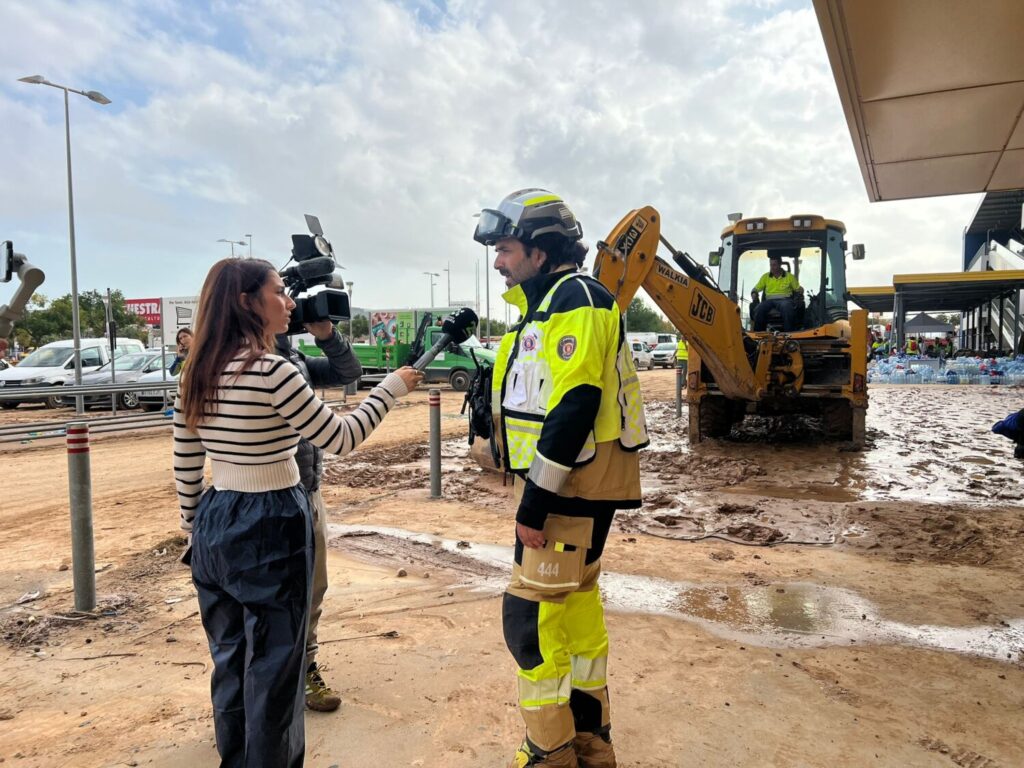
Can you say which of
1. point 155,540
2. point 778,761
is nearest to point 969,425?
point 778,761

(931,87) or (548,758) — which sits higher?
(931,87)

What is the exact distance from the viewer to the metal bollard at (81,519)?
4.07 meters

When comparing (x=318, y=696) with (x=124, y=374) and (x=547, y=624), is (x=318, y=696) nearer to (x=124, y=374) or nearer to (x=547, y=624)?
(x=547, y=624)

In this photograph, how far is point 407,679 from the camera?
10.8 feet

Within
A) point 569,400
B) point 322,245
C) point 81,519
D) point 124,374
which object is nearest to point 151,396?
point 124,374

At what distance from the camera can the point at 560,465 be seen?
90.9 inches

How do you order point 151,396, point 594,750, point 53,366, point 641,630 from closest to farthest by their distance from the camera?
point 594,750, point 641,630, point 151,396, point 53,366

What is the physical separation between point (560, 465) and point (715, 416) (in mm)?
8769

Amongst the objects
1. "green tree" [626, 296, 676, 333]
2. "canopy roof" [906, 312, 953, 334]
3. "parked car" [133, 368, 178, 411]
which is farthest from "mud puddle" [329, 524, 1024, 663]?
"green tree" [626, 296, 676, 333]

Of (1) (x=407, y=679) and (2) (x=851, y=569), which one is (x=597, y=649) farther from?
(2) (x=851, y=569)

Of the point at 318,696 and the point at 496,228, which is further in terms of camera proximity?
the point at 318,696

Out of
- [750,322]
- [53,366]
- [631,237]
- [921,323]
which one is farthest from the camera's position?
[921,323]

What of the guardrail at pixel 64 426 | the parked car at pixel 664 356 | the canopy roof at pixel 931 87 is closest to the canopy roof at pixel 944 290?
the parked car at pixel 664 356

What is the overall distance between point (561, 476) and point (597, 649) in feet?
2.47
